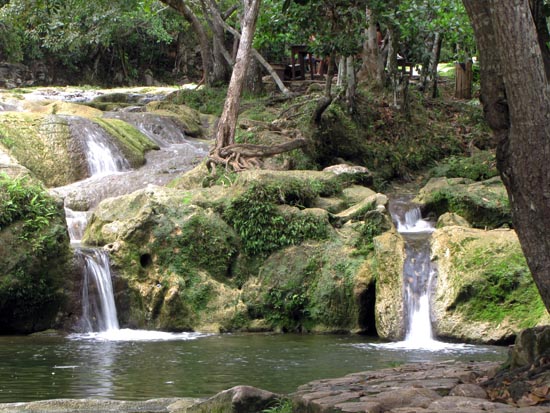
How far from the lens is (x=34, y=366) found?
1030 centimetres

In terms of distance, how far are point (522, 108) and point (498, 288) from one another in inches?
267

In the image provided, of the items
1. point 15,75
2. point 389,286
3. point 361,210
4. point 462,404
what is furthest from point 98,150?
point 15,75

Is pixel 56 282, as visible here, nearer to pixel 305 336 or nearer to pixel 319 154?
pixel 305 336

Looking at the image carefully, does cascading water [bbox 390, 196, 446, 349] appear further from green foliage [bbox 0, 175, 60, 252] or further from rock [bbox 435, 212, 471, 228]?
green foliage [bbox 0, 175, 60, 252]

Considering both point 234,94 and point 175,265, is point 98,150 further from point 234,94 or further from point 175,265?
point 175,265

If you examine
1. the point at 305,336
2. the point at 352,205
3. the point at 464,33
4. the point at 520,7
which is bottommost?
the point at 305,336

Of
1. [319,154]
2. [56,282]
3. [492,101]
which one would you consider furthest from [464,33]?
[492,101]

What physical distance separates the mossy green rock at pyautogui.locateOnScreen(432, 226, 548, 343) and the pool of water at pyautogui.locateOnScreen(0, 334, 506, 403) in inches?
21.3

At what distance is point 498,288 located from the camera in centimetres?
1229

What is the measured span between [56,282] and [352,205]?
5409mm

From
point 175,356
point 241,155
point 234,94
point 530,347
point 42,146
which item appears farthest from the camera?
point 42,146

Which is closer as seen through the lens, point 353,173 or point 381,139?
point 353,173

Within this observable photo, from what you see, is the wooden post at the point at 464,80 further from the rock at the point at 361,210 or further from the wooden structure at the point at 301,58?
the rock at the point at 361,210

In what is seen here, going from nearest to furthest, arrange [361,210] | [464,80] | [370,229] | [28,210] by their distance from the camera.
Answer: [28,210], [370,229], [361,210], [464,80]
